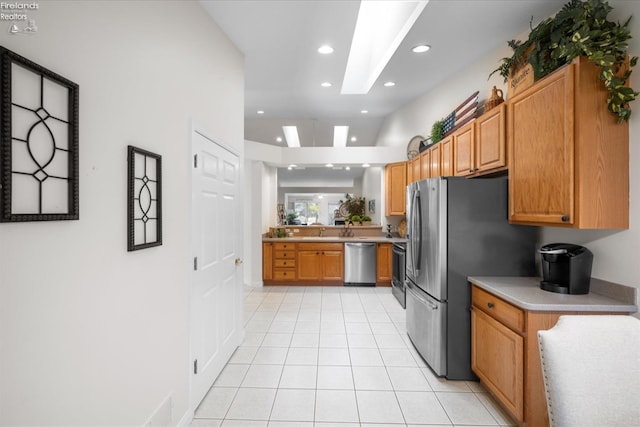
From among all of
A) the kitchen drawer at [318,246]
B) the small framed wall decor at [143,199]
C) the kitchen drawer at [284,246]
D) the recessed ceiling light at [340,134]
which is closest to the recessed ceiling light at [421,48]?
the small framed wall decor at [143,199]

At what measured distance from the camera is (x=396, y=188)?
217 inches

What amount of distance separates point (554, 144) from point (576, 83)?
352mm

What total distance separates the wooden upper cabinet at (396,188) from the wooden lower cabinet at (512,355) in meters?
3.10

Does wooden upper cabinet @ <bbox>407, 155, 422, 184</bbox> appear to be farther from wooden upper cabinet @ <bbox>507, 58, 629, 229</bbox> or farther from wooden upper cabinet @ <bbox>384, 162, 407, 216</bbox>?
wooden upper cabinet @ <bbox>507, 58, 629, 229</bbox>

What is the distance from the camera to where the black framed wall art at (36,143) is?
0.93 metres

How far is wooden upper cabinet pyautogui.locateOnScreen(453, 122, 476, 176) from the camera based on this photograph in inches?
117

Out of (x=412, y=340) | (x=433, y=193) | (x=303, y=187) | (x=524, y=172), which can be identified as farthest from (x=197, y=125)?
(x=303, y=187)

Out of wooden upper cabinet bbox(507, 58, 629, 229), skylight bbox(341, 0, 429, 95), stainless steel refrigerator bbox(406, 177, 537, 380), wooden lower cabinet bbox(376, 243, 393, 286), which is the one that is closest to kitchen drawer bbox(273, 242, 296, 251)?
wooden lower cabinet bbox(376, 243, 393, 286)

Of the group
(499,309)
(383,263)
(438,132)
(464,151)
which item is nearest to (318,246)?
(383,263)

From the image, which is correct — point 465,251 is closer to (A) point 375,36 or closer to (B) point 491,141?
(B) point 491,141

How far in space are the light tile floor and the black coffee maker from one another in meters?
0.96

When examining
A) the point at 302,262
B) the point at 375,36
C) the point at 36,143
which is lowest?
the point at 302,262

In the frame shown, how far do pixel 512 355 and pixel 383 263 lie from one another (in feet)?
12.1

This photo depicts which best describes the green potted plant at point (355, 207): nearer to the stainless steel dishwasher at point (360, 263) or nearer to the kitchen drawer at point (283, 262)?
the stainless steel dishwasher at point (360, 263)
